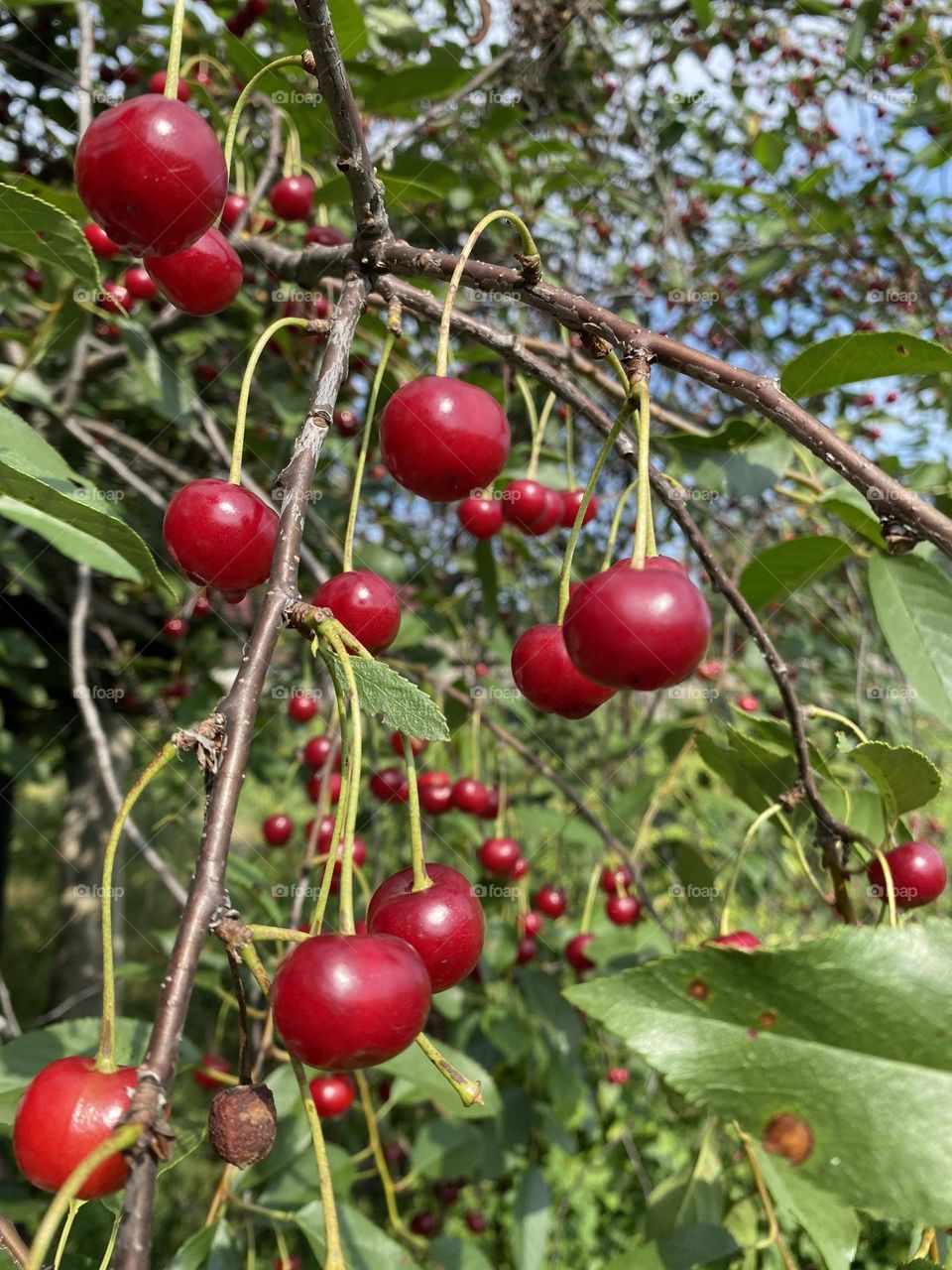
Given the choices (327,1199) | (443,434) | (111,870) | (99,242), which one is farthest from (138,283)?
(327,1199)

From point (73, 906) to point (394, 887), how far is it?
10.5 feet

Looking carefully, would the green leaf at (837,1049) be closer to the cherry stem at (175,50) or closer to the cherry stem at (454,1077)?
the cherry stem at (454,1077)

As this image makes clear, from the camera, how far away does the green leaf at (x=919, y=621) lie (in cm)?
134

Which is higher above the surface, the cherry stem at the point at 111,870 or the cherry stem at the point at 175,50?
the cherry stem at the point at 175,50

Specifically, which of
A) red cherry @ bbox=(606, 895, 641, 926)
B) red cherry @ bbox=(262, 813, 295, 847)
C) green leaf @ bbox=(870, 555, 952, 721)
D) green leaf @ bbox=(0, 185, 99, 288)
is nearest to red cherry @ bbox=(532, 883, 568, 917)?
red cherry @ bbox=(606, 895, 641, 926)

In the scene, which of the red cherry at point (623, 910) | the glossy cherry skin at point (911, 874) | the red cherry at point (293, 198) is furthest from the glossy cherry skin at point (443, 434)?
the red cherry at point (623, 910)

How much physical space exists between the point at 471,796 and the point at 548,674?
1675 mm

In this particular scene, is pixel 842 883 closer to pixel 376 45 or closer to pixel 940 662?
pixel 940 662

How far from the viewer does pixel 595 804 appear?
3.75 m

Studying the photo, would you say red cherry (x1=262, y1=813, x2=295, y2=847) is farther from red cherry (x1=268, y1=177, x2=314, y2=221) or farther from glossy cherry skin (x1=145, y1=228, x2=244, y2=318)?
glossy cherry skin (x1=145, y1=228, x2=244, y2=318)

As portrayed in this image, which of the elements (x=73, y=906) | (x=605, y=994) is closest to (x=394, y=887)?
(x=605, y=994)

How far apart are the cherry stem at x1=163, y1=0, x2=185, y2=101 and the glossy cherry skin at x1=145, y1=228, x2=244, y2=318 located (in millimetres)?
287

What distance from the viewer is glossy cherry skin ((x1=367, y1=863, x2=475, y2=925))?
3.10 ft

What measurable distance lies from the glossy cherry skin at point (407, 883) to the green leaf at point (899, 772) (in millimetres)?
659
